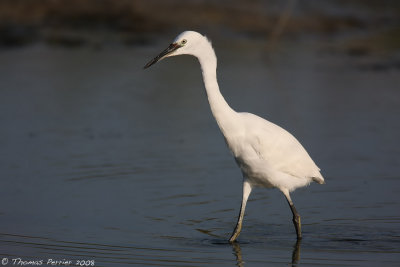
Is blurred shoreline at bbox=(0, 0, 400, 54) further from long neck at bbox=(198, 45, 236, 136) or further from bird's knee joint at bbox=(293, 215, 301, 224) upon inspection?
long neck at bbox=(198, 45, 236, 136)

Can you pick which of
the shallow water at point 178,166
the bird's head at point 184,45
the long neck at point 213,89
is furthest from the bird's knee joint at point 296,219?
the bird's head at point 184,45

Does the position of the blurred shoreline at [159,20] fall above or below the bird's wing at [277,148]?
above

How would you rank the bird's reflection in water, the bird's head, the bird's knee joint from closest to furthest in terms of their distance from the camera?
1. the bird's reflection in water
2. the bird's head
3. the bird's knee joint

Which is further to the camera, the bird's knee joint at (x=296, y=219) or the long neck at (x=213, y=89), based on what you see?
the bird's knee joint at (x=296, y=219)

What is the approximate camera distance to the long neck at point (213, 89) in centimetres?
832

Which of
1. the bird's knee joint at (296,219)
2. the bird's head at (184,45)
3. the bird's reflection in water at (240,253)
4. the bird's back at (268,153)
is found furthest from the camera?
the bird's knee joint at (296,219)

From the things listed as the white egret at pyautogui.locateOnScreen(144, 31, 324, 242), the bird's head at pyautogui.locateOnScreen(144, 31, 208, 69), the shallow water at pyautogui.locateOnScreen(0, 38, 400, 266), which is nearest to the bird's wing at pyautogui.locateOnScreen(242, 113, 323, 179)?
the white egret at pyautogui.locateOnScreen(144, 31, 324, 242)

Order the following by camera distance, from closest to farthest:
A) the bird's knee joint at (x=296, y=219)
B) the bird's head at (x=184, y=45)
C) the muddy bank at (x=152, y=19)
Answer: the bird's head at (x=184, y=45) < the bird's knee joint at (x=296, y=219) < the muddy bank at (x=152, y=19)

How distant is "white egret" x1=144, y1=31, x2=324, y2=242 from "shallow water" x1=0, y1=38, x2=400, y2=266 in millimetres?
575

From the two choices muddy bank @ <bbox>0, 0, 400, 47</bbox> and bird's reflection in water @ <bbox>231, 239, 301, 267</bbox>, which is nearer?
bird's reflection in water @ <bbox>231, 239, 301, 267</bbox>

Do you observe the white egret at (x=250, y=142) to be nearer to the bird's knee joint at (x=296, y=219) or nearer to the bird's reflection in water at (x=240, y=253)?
the bird's knee joint at (x=296, y=219)

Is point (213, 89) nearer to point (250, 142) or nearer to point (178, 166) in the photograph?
point (250, 142)

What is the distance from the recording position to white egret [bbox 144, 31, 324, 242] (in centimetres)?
832

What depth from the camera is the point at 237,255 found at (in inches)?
324
